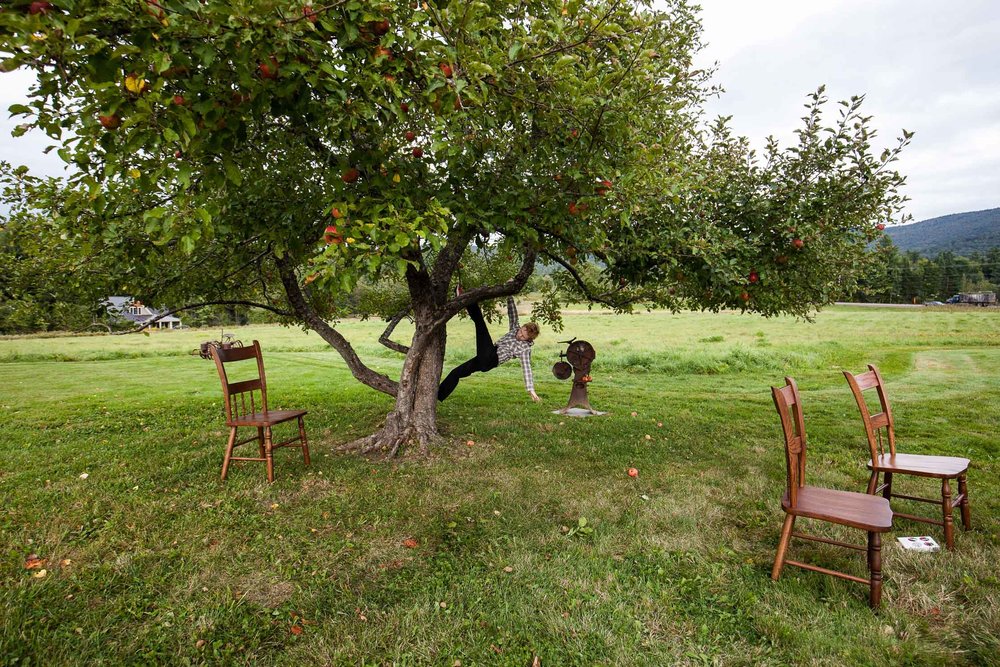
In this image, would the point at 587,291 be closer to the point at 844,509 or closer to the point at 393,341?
the point at 393,341

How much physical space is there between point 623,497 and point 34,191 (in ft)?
23.8

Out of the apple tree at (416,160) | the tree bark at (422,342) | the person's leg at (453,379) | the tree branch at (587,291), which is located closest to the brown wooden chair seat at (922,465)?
the apple tree at (416,160)

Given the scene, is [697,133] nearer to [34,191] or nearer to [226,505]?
[226,505]

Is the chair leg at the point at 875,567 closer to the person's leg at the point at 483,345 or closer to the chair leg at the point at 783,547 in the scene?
the chair leg at the point at 783,547

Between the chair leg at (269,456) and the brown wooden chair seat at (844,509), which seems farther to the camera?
the chair leg at (269,456)

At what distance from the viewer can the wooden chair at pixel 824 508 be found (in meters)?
3.17

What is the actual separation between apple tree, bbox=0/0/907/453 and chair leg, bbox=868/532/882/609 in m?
2.80

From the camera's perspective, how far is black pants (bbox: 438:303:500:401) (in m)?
7.47

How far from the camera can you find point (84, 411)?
9859 millimetres

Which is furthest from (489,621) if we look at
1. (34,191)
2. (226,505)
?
(34,191)

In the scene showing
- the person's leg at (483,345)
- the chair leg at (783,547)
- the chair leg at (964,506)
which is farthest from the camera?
the person's leg at (483,345)

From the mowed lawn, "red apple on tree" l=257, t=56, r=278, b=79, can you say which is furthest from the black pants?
"red apple on tree" l=257, t=56, r=278, b=79

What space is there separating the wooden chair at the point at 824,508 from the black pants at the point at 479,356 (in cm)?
453

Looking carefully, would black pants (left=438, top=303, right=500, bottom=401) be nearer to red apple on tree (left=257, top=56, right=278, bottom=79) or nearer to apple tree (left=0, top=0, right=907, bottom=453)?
apple tree (left=0, top=0, right=907, bottom=453)
